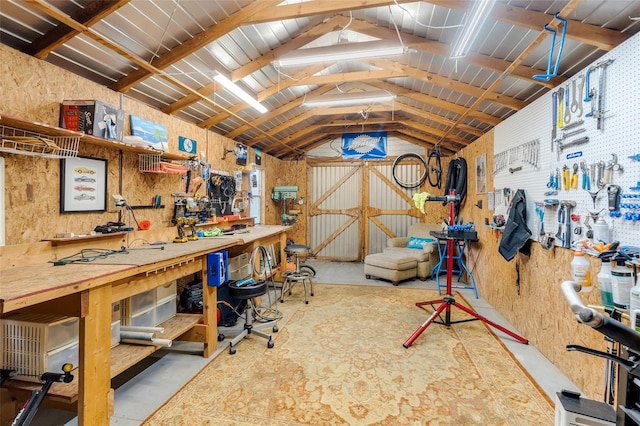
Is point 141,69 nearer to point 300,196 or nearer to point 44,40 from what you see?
point 44,40

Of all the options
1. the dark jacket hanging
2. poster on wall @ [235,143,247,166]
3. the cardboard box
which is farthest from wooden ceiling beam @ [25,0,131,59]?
the dark jacket hanging

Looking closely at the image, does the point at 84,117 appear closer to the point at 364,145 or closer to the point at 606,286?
the point at 606,286

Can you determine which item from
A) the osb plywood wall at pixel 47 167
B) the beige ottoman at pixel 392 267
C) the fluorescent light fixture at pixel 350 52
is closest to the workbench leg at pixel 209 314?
the osb plywood wall at pixel 47 167

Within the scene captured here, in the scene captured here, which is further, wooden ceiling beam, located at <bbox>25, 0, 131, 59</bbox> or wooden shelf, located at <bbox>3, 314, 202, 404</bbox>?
wooden ceiling beam, located at <bbox>25, 0, 131, 59</bbox>

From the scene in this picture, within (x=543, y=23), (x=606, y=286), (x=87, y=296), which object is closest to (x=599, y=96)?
(x=543, y=23)

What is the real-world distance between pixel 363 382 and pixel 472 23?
110 inches

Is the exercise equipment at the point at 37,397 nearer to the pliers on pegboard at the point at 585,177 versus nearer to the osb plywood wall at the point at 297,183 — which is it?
the pliers on pegboard at the point at 585,177

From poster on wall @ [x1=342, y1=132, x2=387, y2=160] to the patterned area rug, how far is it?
14.6ft

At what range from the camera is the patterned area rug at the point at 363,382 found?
196cm

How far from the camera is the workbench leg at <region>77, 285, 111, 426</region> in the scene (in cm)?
166

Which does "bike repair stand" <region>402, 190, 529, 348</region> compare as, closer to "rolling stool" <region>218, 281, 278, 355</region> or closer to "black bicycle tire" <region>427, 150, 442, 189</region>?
"rolling stool" <region>218, 281, 278, 355</region>

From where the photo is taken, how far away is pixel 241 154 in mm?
5367

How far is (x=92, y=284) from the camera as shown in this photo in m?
1.66

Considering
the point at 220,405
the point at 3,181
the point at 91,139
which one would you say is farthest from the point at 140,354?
the point at 91,139
